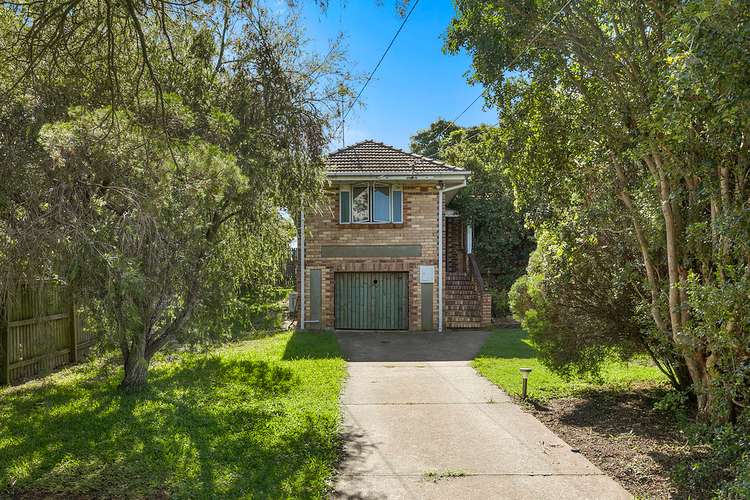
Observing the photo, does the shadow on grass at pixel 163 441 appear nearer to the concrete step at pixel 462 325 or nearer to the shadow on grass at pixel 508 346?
the shadow on grass at pixel 508 346

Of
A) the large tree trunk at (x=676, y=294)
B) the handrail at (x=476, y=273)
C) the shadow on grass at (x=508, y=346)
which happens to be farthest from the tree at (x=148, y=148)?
the handrail at (x=476, y=273)

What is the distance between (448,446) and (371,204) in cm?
982

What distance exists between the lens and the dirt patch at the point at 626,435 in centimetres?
456

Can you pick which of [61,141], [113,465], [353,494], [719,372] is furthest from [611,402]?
[61,141]

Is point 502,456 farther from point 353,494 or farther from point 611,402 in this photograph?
point 611,402

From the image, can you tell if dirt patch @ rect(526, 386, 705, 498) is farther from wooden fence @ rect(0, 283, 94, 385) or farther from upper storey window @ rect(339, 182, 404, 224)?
upper storey window @ rect(339, 182, 404, 224)

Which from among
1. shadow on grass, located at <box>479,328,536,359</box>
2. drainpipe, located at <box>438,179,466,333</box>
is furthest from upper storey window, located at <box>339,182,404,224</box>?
shadow on grass, located at <box>479,328,536,359</box>

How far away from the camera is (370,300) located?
14.9 m

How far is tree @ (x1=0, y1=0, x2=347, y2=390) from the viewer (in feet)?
14.2

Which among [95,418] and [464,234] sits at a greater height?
[464,234]

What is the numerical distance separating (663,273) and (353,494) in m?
4.07

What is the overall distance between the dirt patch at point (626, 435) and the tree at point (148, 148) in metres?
4.47

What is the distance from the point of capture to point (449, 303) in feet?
51.2

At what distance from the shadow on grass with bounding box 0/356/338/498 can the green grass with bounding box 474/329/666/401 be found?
3.41 metres
